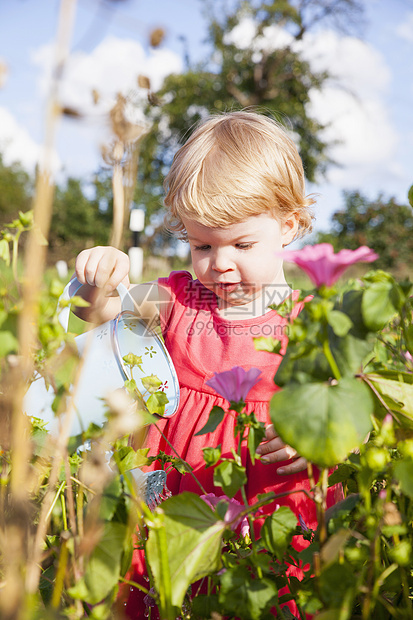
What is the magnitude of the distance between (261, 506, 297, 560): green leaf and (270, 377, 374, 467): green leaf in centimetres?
16

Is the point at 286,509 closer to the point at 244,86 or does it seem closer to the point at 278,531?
the point at 278,531

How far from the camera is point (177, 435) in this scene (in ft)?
4.37

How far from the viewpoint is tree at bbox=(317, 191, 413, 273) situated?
14.3 meters

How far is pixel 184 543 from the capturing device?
541mm

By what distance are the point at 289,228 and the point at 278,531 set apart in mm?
1136

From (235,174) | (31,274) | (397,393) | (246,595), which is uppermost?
(235,174)

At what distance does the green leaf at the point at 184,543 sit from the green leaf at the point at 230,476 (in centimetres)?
4

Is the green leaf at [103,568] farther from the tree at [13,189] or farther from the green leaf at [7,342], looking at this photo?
the tree at [13,189]

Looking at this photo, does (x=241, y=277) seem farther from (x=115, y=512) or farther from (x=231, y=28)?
(x=231, y=28)

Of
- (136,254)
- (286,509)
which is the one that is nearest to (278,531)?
(286,509)

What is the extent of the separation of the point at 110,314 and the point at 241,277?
37cm

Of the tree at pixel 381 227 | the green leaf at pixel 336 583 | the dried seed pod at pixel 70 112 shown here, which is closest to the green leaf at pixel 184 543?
the green leaf at pixel 336 583

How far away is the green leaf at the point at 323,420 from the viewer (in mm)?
455

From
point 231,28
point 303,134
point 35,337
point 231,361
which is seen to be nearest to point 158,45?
point 35,337
